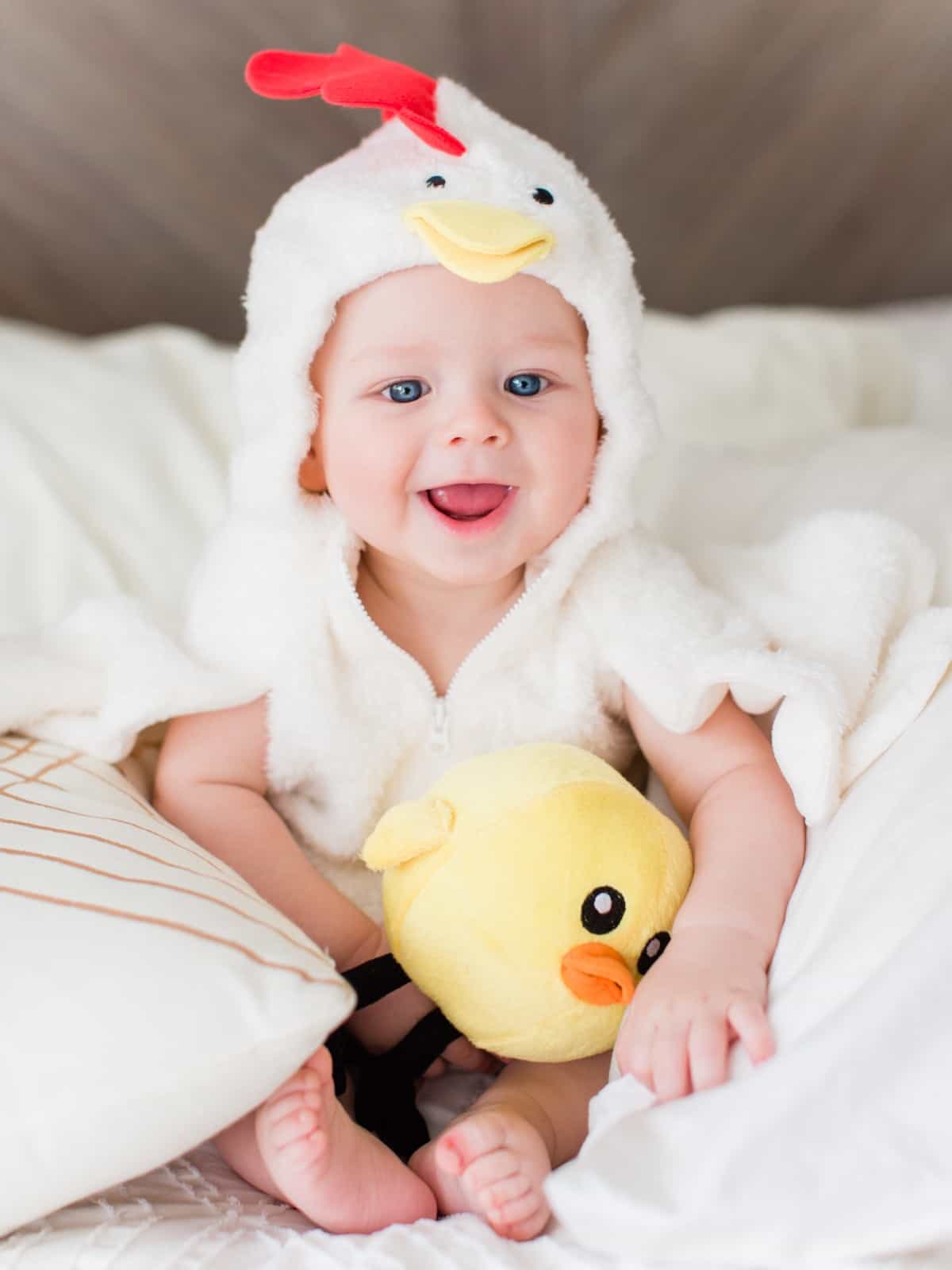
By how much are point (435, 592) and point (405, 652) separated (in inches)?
2.4

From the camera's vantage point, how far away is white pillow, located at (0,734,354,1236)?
24.4 inches

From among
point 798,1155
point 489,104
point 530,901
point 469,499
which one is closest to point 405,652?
point 469,499

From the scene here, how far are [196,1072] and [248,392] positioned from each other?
1.78 ft

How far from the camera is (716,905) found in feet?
2.68

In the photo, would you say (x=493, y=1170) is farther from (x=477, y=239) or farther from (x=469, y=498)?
(x=477, y=239)

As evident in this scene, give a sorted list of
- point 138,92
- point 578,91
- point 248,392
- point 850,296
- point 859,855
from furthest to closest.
Result: point 850,296 → point 578,91 → point 138,92 → point 248,392 → point 859,855

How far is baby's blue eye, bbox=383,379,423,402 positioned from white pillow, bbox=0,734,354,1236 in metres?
0.39

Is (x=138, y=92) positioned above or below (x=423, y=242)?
above

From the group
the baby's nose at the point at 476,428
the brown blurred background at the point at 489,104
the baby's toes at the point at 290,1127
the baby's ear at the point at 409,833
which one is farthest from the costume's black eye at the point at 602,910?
the brown blurred background at the point at 489,104

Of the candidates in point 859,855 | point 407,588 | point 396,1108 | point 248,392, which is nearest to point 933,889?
point 859,855

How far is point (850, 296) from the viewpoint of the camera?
5.99ft

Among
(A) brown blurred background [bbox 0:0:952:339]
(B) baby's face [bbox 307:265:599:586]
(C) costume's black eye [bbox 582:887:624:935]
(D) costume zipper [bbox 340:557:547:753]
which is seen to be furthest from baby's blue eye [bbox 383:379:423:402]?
(A) brown blurred background [bbox 0:0:952:339]

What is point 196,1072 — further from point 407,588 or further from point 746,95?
point 746,95

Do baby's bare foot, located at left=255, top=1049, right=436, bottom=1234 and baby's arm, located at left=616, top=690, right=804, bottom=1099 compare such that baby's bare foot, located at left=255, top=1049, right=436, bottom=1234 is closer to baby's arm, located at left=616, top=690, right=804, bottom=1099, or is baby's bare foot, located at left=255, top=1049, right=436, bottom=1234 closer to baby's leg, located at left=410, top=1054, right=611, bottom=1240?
baby's leg, located at left=410, top=1054, right=611, bottom=1240
